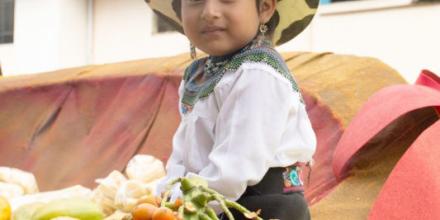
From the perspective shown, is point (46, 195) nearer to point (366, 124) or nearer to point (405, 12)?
point (366, 124)

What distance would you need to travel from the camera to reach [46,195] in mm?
2957

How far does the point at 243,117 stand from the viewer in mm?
1250

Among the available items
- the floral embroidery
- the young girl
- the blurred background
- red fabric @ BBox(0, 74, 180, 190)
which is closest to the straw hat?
the young girl

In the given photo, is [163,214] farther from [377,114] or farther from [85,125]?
[85,125]

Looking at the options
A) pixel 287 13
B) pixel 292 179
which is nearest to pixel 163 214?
pixel 292 179

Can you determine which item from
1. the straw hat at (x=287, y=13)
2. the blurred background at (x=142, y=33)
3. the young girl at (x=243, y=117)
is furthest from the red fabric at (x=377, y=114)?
the blurred background at (x=142, y=33)

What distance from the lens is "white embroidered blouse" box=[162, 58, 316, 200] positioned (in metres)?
1.22

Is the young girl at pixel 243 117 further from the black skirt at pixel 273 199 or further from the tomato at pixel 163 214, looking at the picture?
the tomato at pixel 163 214

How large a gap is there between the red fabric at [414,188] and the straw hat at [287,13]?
0.67 m

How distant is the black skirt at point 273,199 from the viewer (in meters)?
1.28

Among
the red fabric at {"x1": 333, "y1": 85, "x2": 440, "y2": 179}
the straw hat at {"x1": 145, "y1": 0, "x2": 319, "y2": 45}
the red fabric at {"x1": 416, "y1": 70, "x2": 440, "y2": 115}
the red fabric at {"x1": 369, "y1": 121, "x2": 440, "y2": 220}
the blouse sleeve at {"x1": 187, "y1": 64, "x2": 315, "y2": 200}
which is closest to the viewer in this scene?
the blouse sleeve at {"x1": 187, "y1": 64, "x2": 315, "y2": 200}

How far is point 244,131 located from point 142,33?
5050 millimetres

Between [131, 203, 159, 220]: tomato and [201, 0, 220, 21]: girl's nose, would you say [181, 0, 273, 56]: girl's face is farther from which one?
[131, 203, 159, 220]: tomato

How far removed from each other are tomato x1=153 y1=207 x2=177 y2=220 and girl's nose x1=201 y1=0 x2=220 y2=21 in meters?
0.63
